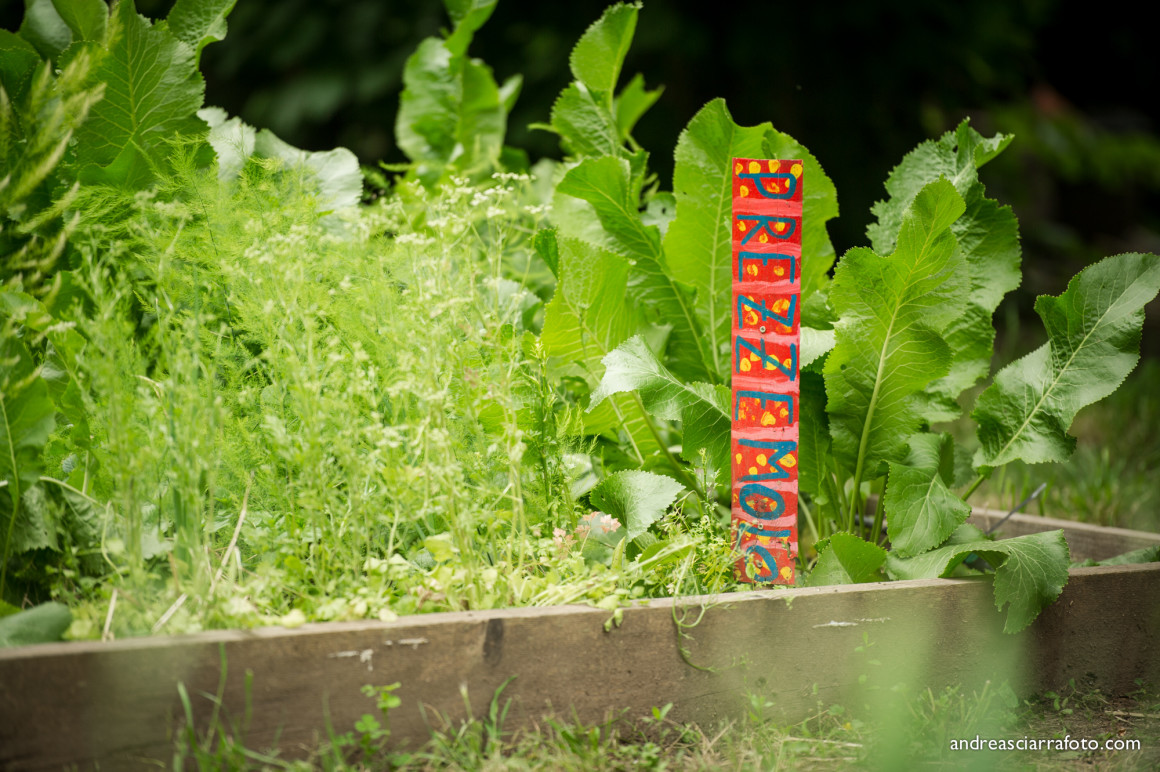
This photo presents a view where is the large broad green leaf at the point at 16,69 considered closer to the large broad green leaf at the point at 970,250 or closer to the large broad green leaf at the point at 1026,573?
the large broad green leaf at the point at 970,250

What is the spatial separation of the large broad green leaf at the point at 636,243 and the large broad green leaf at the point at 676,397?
0.22m

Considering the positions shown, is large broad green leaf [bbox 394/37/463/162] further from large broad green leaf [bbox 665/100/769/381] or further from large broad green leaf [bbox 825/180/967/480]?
large broad green leaf [bbox 825/180/967/480]

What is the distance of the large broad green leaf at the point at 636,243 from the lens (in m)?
1.55

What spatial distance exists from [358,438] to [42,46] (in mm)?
1186

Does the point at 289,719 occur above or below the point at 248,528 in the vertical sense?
below

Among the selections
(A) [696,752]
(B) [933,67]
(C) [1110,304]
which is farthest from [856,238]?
(A) [696,752]

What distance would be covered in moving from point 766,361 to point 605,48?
77 cm

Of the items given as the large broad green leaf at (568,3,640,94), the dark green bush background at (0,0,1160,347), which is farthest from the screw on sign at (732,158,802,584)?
the dark green bush background at (0,0,1160,347)

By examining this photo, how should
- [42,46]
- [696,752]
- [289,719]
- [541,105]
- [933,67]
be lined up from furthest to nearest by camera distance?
[933,67] < [541,105] < [42,46] < [696,752] < [289,719]

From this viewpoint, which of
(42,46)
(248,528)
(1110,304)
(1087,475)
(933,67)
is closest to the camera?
(248,528)

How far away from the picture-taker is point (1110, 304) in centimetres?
146

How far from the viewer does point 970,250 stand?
1.60 m

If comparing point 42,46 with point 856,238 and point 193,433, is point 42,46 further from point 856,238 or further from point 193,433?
point 856,238

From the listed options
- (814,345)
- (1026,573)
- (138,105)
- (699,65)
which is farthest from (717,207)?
(699,65)
